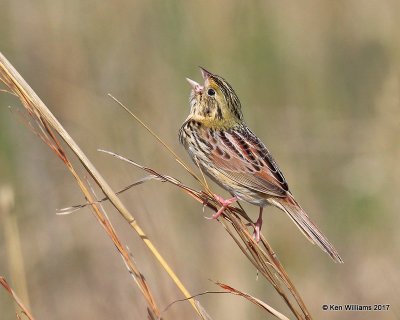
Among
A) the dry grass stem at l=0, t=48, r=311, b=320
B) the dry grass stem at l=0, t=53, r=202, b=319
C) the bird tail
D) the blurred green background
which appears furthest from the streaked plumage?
the dry grass stem at l=0, t=53, r=202, b=319

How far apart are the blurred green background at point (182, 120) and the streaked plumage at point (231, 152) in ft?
3.53

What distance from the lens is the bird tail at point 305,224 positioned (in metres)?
3.49

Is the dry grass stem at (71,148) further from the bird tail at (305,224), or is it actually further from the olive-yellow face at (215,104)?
the olive-yellow face at (215,104)

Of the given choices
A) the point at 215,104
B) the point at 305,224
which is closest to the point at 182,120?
the point at 215,104

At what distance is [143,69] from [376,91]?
1695 mm

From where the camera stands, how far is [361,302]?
18.2 ft

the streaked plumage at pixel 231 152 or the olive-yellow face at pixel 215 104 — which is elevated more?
the olive-yellow face at pixel 215 104

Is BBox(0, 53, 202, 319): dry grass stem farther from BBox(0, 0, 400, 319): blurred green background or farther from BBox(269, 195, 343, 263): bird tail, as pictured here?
BBox(0, 0, 400, 319): blurred green background

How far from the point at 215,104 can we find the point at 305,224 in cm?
100

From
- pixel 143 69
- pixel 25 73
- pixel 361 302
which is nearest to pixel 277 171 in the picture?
pixel 361 302

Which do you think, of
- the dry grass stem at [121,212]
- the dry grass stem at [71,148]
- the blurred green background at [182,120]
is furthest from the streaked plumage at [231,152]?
the dry grass stem at [71,148]

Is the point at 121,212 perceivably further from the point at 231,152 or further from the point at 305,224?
the point at 231,152

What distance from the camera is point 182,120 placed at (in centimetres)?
618

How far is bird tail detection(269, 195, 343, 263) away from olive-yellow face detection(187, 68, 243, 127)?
0.63 metres
